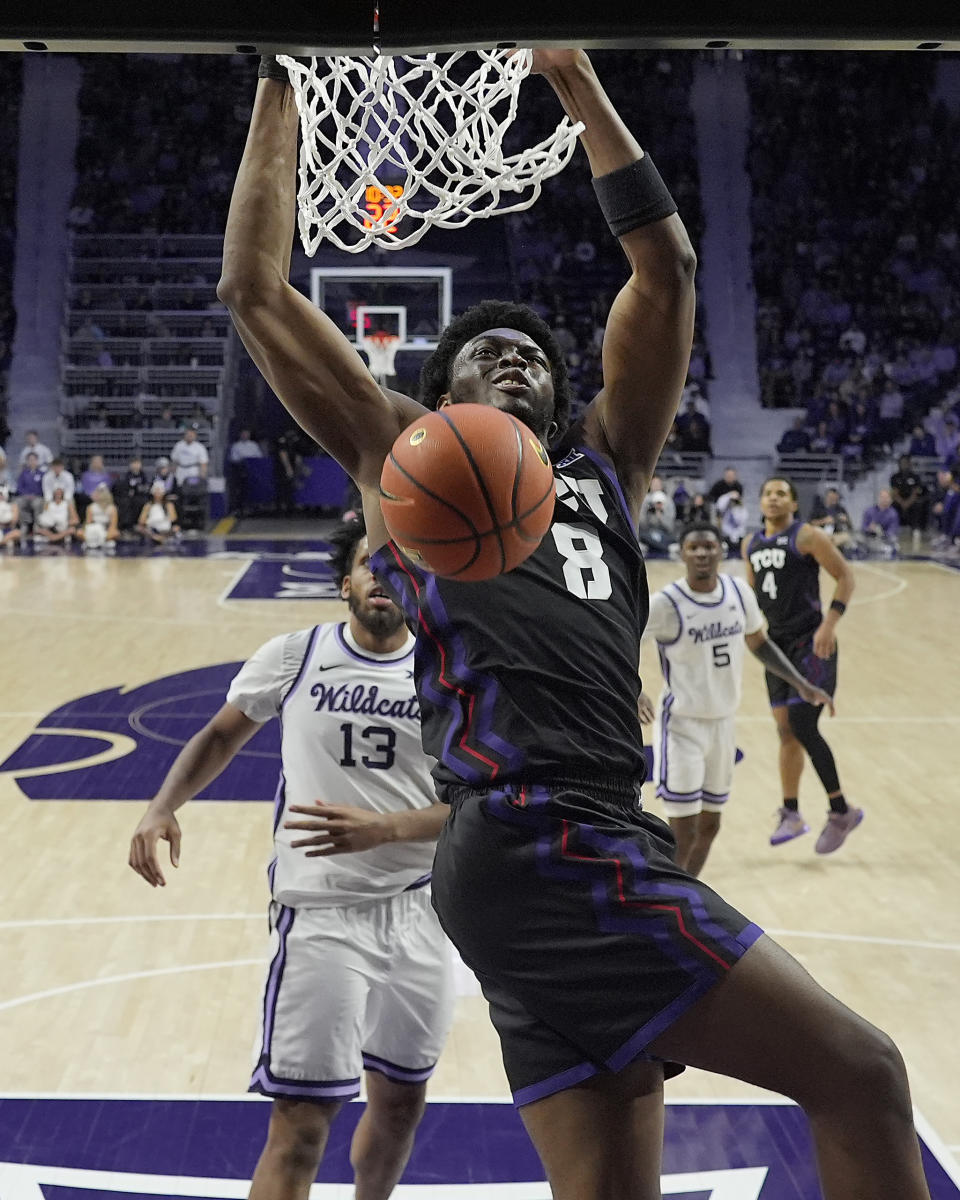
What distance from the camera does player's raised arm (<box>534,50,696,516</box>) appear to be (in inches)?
105

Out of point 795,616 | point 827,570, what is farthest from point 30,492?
point 827,570

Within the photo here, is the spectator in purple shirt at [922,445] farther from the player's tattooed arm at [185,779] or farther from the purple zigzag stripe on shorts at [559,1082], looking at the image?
the purple zigzag stripe on shorts at [559,1082]

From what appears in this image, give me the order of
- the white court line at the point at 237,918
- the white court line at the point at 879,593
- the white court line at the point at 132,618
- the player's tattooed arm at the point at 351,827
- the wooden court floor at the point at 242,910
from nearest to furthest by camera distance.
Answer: the player's tattooed arm at the point at 351,827 → the wooden court floor at the point at 242,910 → the white court line at the point at 237,918 → the white court line at the point at 132,618 → the white court line at the point at 879,593

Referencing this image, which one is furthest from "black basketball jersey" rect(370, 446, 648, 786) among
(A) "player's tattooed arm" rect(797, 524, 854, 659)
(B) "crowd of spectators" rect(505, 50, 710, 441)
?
(B) "crowd of spectators" rect(505, 50, 710, 441)

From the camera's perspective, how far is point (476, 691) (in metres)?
2.39

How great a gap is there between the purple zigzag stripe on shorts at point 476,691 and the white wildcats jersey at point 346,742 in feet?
5.11

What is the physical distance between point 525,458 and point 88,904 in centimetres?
495

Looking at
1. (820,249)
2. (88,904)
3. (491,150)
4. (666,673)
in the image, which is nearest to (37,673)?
(88,904)

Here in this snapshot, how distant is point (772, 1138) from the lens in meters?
4.50

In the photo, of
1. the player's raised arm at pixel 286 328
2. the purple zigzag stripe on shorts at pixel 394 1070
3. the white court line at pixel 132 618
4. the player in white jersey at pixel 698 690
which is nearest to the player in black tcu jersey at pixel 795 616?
the player in white jersey at pixel 698 690

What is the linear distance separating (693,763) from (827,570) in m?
1.98

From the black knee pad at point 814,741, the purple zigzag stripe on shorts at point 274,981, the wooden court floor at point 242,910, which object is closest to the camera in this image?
the purple zigzag stripe on shorts at point 274,981

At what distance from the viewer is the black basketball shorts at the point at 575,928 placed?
87.2 inches

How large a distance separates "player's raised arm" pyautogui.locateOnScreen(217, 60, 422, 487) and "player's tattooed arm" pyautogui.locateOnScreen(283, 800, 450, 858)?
1150mm
